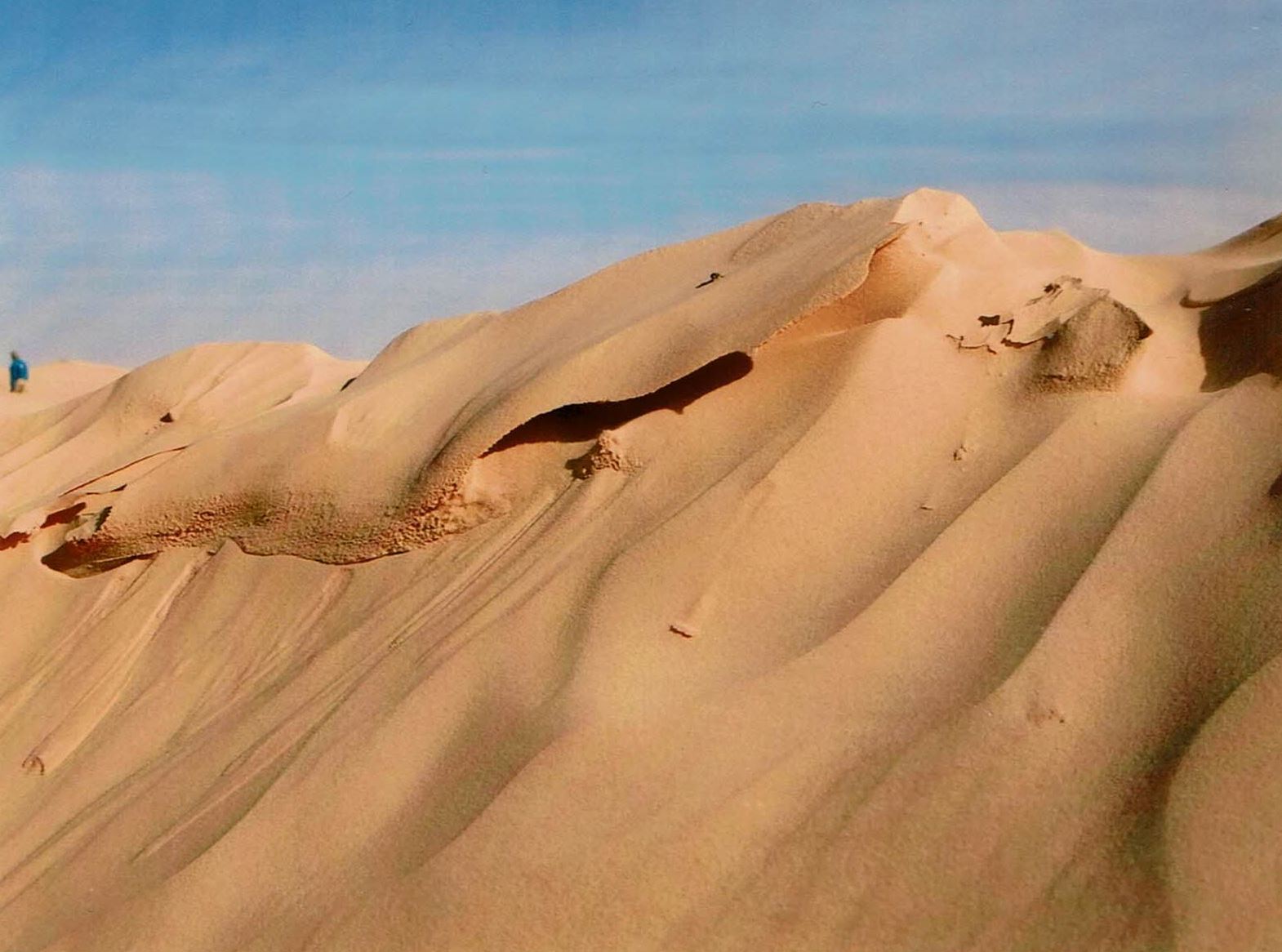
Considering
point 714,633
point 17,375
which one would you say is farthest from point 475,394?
point 17,375

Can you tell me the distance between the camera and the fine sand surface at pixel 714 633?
1798mm

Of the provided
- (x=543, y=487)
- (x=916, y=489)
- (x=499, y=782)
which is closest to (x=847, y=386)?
(x=916, y=489)

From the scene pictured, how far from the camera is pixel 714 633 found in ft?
7.60

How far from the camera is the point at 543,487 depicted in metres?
2.93

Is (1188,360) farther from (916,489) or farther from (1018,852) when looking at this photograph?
(1018,852)

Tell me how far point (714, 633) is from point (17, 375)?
856cm

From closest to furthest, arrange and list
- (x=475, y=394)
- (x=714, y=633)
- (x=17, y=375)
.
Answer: (x=714, y=633) < (x=475, y=394) < (x=17, y=375)

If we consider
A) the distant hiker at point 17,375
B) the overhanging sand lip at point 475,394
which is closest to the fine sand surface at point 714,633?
the overhanging sand lip at point 475,394

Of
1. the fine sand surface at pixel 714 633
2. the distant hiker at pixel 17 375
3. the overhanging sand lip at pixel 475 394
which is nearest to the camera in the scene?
the fine sand surface at pixel 714 633

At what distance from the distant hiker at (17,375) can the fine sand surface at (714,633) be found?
6248 mm

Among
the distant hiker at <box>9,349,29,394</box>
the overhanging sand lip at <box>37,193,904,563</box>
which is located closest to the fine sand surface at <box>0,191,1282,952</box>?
the overhanging sand lip at <box>37,193,904,563</box>

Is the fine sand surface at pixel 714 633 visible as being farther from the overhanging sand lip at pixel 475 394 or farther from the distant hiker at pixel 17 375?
the distant hiker at pixel 17 375

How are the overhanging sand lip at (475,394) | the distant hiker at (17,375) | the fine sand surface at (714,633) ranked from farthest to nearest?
1. the distant hiker at (17,375)
2. the overhanging sand lip at (475,394)
3. the fine sand surface at (714,633)

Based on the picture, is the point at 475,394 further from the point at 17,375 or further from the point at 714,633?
the point at 17,375
